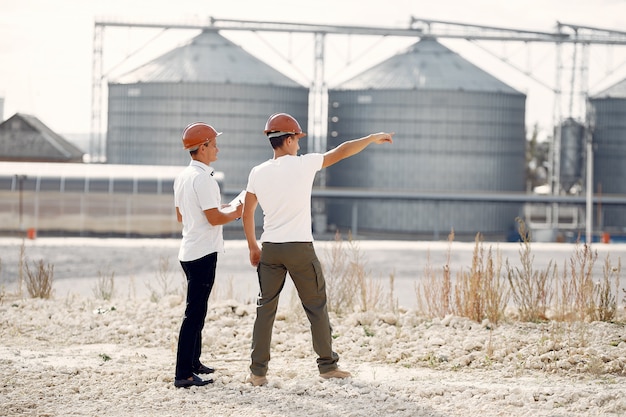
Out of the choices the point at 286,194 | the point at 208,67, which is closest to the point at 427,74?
the point at 208,67

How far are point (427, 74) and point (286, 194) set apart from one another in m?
38.5

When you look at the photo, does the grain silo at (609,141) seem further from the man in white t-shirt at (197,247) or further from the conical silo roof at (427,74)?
the man in white t-shirt at (197,247)

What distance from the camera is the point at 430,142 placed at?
4328 cm

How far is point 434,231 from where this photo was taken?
41.5 meters

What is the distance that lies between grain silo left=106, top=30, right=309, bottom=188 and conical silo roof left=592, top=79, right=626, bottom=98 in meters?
15.3

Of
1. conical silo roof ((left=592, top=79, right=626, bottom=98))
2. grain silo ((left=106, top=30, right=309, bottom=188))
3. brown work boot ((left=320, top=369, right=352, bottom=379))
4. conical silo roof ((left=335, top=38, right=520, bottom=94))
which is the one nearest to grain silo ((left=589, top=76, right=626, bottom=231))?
conical silo roof ((left=592, top=79, right=626, bottom=98))

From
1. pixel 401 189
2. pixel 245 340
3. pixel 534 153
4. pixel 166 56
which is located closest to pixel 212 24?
pixel 166 56

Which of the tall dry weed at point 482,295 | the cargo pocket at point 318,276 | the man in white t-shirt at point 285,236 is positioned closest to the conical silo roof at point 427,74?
the tall dry weed at point 482,295

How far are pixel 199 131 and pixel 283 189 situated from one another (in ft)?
2.52

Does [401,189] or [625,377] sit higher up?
[401,189]

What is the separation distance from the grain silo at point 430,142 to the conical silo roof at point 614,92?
5.28 metres

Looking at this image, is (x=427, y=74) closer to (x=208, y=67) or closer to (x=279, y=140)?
(x=208, y=67)

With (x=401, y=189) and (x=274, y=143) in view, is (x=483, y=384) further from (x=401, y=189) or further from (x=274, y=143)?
(x=401, y=189)

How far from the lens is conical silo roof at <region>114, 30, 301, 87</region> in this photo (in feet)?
141
